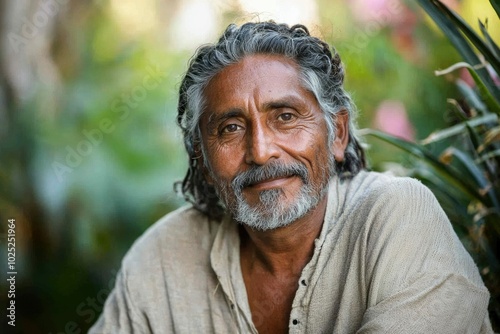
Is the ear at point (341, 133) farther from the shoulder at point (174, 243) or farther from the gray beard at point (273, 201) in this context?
the shoulder at point (174, 243)

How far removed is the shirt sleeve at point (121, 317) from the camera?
263 centimetres

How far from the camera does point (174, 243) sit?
2734mm

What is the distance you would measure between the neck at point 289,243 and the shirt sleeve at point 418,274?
0.28 metres

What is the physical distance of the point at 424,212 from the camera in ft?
7.11

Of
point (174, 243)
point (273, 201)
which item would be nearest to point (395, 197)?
point (273, 201)

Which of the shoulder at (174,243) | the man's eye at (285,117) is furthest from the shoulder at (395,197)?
the shoulder at (174,243)

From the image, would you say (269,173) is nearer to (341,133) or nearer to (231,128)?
(231,128)

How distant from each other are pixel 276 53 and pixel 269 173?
425mm

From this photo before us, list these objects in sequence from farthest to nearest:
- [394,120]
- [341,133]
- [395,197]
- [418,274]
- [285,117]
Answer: [394,120] < [341,133] < [285,117] < [395,197] < [418,274]

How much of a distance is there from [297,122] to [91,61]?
265cm

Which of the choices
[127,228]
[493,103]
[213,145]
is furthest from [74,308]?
[493,103]

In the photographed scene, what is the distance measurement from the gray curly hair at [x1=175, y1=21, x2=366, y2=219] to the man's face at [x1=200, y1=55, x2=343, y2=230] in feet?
0.13

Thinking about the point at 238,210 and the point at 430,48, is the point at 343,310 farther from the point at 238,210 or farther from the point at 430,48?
the point at 430,48

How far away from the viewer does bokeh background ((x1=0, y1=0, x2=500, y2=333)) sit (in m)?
4.15
